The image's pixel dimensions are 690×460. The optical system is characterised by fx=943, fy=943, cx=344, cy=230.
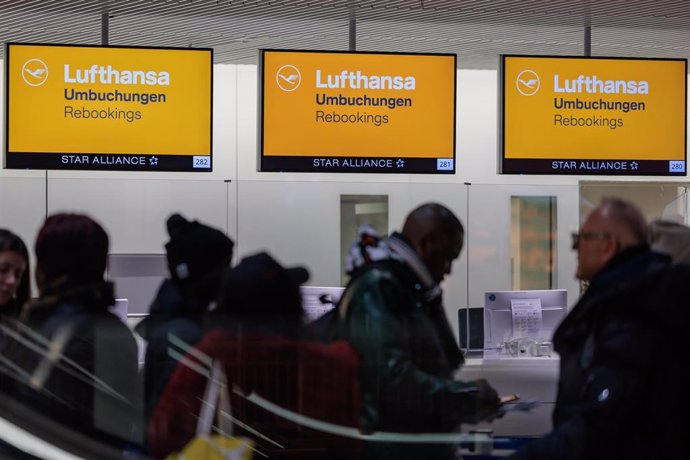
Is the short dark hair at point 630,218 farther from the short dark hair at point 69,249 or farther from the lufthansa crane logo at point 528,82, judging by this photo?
the lufthansa crane logo at point 528,82

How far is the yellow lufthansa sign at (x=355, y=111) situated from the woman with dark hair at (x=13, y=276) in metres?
3.40

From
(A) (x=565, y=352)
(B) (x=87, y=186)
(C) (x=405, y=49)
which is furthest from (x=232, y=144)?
(A) (x=565, y=352)

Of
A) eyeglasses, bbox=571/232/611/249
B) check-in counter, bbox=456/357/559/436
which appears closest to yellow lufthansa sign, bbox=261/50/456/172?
check-in counter, bbox=456/357/559/436

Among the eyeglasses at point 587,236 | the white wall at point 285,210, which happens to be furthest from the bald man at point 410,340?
the eyeglasses at point 587,236

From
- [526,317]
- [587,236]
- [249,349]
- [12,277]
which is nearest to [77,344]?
[12,277]

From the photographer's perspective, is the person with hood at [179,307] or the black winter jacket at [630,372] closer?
the black winter jacket at [630,372]

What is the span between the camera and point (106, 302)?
316cm

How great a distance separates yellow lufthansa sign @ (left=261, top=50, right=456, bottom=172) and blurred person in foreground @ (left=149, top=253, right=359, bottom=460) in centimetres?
323

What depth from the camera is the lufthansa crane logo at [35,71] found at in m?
6.35

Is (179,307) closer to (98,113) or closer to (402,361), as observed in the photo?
(402,361)

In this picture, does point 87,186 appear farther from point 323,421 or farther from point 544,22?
point 544,22

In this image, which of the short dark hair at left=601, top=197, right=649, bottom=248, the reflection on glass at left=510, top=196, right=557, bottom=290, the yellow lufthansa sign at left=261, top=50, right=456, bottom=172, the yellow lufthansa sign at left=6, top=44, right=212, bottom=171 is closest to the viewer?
the short dark hair at left=601, top=197, right=649, bottom=248

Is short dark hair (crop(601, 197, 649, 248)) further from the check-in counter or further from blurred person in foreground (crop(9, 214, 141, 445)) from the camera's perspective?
blurred person in foreground (crop(9, 214, 141, 445))

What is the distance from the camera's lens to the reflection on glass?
3748 millimetres
